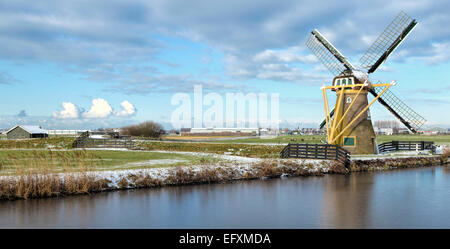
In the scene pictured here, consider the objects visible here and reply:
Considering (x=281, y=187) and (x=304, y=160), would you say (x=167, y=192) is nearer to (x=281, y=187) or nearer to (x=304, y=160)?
(x=281, y=187)

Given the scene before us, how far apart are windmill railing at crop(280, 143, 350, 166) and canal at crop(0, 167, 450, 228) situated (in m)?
6.29

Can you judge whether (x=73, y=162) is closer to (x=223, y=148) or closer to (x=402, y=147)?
(x=223, y=148)

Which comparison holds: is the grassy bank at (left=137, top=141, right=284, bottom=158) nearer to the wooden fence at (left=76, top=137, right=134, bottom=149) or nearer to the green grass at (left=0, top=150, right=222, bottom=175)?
the wooden fence at (left=76, top=137, right=134, bottom=149)

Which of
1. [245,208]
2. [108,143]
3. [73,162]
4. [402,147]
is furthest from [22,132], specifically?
[245,208]

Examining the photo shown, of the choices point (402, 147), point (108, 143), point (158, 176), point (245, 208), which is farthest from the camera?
point (402, 147)

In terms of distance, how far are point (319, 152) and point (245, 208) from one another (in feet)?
45.9

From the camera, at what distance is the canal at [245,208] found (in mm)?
11570

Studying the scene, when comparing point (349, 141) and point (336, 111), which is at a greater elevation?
point (336, 111)

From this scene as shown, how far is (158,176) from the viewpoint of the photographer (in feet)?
59.8

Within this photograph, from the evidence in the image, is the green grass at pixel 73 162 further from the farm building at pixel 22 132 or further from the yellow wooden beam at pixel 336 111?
the farm building at pixel 22 132

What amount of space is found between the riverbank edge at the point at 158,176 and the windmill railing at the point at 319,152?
0.69 metres

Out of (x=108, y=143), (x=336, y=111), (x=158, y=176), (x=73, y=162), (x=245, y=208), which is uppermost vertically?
(x=336, y=111)

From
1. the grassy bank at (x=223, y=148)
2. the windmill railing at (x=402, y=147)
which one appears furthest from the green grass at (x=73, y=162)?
the windmill railing at (x=402, y=147)
